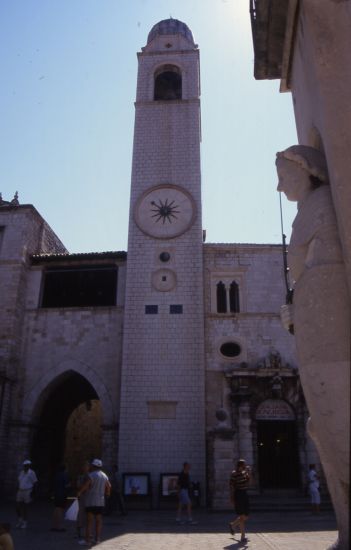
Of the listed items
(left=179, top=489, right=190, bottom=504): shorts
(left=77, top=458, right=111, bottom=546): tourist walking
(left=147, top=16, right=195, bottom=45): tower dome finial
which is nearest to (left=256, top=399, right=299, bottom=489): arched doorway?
(left=179, top=489, right=190, bottom=504): shorts

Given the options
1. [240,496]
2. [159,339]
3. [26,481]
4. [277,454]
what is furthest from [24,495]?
[277,454]

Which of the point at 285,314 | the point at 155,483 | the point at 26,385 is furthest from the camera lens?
the point at 26,385

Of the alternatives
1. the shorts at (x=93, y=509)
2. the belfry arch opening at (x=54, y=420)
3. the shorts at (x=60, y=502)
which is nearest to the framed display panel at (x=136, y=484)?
the belfry arch opening at (x=54, y=420)

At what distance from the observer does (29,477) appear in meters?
10.9

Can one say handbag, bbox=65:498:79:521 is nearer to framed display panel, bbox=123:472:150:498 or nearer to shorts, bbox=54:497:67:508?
shorts, bbox=54:497:67:508

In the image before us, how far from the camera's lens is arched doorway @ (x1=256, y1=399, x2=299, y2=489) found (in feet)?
54.9

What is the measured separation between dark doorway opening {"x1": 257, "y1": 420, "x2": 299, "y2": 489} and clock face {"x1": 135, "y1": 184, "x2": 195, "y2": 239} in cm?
803

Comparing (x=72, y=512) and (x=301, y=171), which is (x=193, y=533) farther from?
(x=301, y=171)

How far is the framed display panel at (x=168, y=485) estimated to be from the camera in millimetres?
15477

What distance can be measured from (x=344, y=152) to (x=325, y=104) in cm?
39

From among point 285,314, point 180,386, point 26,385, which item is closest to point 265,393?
point 180,386

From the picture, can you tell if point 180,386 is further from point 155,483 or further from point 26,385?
point 26,385

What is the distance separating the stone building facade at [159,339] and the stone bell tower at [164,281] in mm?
43

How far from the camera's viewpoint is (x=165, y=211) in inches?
773
